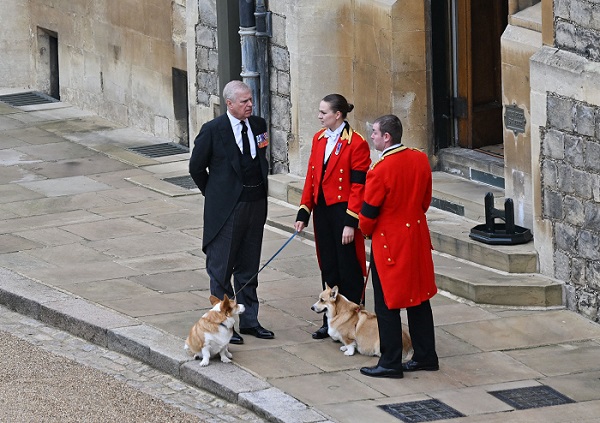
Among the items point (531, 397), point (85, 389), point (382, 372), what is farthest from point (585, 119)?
point (85, 389)

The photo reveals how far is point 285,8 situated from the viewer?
15.0 meters

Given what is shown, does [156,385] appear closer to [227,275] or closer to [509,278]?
[227,275]

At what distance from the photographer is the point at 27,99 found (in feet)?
66.6

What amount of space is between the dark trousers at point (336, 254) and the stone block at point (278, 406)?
1.25 metres

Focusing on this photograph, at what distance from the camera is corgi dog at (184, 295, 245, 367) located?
1022 centimetres

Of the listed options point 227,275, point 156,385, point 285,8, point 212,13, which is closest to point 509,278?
point 227,275

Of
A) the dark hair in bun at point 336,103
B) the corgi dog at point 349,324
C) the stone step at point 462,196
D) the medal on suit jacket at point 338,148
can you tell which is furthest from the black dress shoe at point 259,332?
the stone step at point 462,196

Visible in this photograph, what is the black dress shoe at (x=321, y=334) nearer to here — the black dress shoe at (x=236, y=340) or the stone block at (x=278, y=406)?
the black dress shoe at (x=236, y=340)

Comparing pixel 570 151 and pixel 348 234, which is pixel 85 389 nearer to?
pixel 348 234

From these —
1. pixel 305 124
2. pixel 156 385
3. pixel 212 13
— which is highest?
pixel 212 13

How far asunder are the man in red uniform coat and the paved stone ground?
1139mm

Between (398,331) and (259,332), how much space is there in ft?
4.05

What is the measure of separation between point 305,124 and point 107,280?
342 centimetres

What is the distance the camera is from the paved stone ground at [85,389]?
9609 mm
